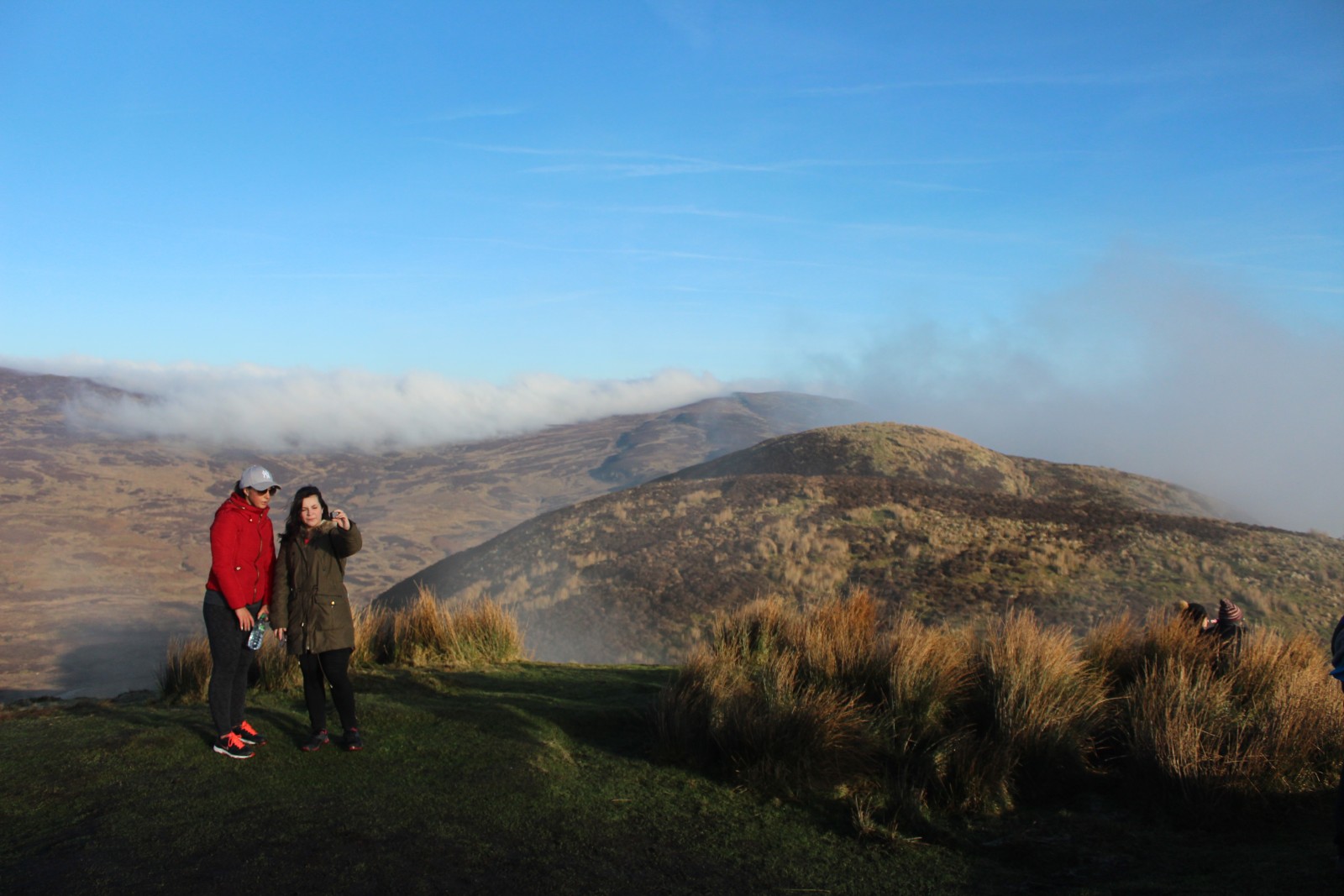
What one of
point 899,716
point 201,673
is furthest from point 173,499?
point 899,716

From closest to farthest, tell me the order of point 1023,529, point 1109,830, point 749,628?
point 1109,830 < point 749,628 < point 1023,529

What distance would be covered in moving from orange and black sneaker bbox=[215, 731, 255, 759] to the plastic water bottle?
1.91 ft

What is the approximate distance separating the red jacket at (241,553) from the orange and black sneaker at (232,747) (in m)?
0.87

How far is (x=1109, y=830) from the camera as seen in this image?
15.8 ft

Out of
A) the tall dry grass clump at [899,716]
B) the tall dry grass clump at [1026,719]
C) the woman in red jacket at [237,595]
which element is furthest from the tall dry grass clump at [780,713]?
the woman in red jacket at [237,595]

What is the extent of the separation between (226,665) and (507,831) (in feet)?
8.30

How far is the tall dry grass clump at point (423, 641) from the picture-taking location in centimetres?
838

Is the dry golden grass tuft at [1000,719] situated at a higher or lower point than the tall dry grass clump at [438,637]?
higher

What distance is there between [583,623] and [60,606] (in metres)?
52.6

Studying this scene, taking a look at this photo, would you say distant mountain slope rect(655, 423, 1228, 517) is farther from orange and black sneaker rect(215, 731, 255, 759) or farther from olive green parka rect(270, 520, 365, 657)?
orange and black sneaker rect(215, 731, 255, 759)

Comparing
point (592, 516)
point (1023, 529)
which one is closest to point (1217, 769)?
point (1023, 529)

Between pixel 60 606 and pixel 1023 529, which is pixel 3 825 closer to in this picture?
pixel 1023 529

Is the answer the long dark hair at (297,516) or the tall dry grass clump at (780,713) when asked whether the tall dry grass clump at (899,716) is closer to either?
the tall dry grass clump at (780,713)

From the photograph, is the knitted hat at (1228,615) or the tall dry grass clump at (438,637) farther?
the tall dry grass clump at (438,637)
